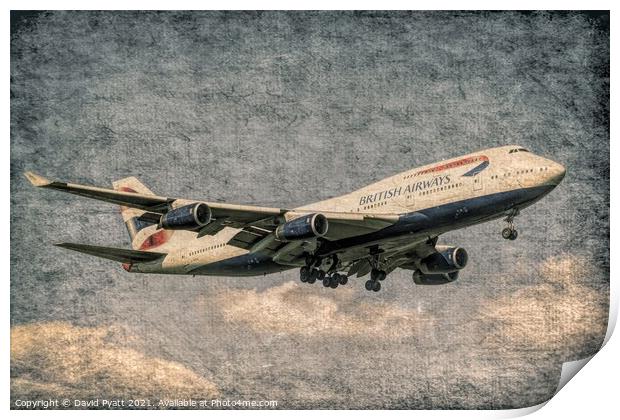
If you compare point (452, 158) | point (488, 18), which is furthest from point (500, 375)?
point (488, 18)

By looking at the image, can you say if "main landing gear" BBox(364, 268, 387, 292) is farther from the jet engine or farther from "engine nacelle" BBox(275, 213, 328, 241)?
"engine nacelle" BBox(275, 213, 328, 241)

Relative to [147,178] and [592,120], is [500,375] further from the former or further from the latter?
[147,178]

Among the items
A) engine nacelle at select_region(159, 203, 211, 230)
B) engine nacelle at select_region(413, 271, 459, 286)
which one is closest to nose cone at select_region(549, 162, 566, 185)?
engine nacelle at select_region(413, 271, 459, 286)

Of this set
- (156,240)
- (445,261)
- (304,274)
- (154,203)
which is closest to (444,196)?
(445,261)

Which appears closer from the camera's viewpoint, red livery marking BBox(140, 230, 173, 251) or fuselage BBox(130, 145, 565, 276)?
fuselage BBox(130, 145, 565, 276)
